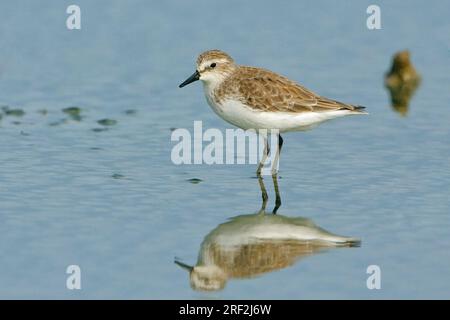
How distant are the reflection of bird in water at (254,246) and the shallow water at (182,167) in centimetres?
15

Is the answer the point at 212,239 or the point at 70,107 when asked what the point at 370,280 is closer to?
the point at 212,239

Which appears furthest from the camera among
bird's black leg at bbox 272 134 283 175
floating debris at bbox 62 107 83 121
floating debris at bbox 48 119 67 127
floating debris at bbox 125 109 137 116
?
floating debris at bbox 125 109 137 116

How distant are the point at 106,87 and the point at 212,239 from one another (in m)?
7.92

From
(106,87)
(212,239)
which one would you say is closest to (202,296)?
(212,239)

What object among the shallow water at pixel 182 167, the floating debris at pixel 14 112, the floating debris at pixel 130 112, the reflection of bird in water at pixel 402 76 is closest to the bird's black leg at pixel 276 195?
the shallow water at pixel 182 167

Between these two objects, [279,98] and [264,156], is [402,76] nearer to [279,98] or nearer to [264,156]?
[264,156]

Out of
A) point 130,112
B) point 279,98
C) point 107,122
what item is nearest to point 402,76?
point 130,112

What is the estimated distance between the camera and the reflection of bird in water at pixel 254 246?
11102mm

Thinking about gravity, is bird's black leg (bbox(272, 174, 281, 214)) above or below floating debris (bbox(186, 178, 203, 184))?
below

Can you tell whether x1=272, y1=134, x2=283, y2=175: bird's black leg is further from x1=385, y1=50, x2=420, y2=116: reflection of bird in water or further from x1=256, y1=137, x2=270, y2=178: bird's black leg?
x1=385, y1=50, x2=420, y2=116: reflection of bird in water

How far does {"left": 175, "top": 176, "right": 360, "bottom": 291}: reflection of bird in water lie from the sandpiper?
1932 mm

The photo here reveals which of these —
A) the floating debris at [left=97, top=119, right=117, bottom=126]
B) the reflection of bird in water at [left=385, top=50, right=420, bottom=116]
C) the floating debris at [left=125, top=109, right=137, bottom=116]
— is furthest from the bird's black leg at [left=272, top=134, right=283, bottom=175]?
the reflection of bird in water at [left=385, top=50, right=420, bottom=116]

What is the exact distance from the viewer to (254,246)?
1189 cm

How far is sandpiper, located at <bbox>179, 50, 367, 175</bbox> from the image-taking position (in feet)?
47.5
